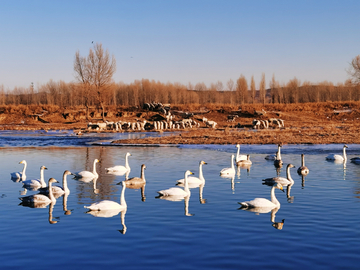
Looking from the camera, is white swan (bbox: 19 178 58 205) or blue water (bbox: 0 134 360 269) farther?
white swan (bbox: 19 178 58 205)

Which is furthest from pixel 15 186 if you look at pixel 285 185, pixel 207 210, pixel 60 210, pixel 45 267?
pixel 285 185

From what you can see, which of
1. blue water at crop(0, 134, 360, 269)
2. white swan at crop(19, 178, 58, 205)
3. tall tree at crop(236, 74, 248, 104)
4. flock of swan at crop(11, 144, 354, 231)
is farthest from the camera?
tall tree at crop(236, 74, 248, 104)

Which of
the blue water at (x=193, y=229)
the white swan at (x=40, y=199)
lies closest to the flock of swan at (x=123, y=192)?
the white swan at (x=40, y=199)

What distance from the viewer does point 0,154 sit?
28.4 m

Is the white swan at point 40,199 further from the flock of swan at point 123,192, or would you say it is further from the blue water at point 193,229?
the blue water at point 193,229

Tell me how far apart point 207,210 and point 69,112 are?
227 feet

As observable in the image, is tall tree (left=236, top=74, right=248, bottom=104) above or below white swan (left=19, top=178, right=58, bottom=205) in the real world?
Result: above

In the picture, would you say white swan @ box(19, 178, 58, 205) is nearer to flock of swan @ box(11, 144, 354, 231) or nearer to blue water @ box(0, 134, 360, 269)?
flock of swan @ box(11, 144, 354, 231)

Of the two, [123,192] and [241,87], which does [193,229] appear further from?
[241,87]

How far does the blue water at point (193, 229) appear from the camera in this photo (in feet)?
27.1

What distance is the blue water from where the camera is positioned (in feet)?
27.1

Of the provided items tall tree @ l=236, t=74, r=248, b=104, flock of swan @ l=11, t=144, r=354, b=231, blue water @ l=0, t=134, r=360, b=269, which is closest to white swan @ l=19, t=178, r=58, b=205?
flock of swan @ l=11, t=144, r=354, b=231

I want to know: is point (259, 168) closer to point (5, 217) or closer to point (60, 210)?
point (60, 210)

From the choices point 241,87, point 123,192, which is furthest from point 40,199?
point 241,87
